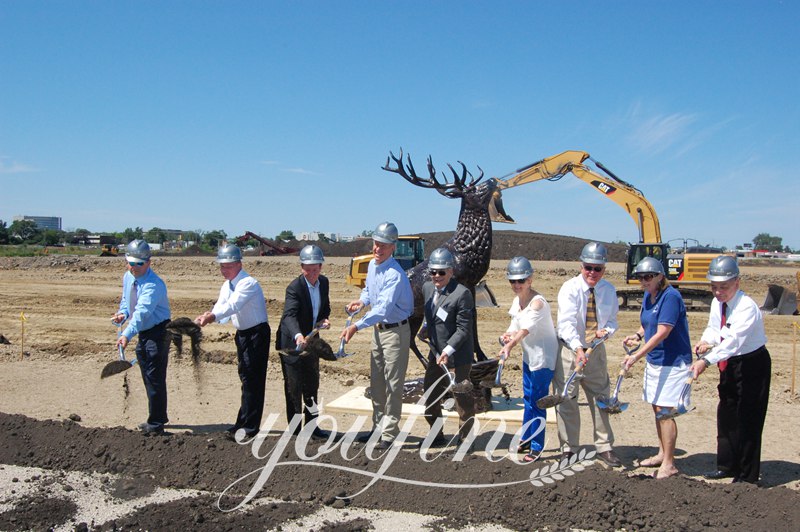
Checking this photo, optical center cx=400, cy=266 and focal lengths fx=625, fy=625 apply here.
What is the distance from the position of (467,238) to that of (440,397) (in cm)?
202

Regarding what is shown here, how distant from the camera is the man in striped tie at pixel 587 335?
4.86 m

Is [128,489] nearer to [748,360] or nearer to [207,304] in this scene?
[748,360]

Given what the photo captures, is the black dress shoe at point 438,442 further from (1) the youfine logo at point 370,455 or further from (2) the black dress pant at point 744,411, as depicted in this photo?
(2) the black dress pant at point 744,411

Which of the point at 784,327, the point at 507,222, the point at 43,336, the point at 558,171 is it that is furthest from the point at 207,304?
the point at 784,327

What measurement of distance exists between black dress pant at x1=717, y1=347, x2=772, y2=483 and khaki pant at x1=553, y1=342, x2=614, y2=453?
85 centimetres

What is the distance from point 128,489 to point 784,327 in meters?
14.5

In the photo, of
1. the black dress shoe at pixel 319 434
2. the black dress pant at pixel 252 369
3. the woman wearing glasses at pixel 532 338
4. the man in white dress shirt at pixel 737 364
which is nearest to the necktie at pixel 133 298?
the black dress pant at pixel 252 369

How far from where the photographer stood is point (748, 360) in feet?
14.9

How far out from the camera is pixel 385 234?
17.3 ft

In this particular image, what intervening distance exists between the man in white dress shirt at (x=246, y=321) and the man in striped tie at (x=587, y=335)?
8.41ft

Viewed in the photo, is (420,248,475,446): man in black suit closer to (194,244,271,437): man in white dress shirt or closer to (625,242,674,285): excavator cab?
(194,244,271,437): man in white dress shirt

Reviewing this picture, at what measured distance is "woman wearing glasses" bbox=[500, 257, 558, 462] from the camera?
4.95 meters

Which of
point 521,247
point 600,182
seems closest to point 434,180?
point 600,182

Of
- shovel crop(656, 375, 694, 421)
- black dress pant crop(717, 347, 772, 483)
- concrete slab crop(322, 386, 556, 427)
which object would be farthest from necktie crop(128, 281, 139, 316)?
black dress pant crop(717, 347, 772, 483)
